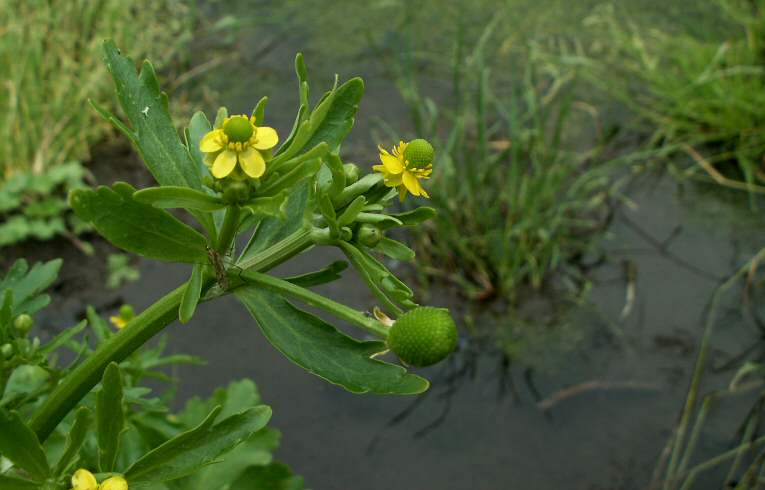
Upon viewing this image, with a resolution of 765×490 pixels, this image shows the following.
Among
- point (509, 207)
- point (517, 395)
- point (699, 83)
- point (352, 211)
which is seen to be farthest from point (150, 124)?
point (699, 83)

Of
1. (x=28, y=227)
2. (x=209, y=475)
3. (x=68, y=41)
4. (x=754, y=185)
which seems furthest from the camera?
(x=68, y=41)

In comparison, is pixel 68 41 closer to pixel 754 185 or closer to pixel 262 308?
pixel 754 185

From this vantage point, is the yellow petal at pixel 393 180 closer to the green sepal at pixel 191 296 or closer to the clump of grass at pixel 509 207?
the green sepal at pixel 191 296

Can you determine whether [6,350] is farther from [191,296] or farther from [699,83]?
[699,83]

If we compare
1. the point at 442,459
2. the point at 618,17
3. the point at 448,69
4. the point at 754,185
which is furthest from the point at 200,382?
the point at 618,17

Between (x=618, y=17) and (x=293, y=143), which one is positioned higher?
(x=293, y=143)

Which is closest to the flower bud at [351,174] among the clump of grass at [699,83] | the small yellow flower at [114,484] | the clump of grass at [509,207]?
the small yellow flower at [114,484]

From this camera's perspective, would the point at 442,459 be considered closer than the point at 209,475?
No
